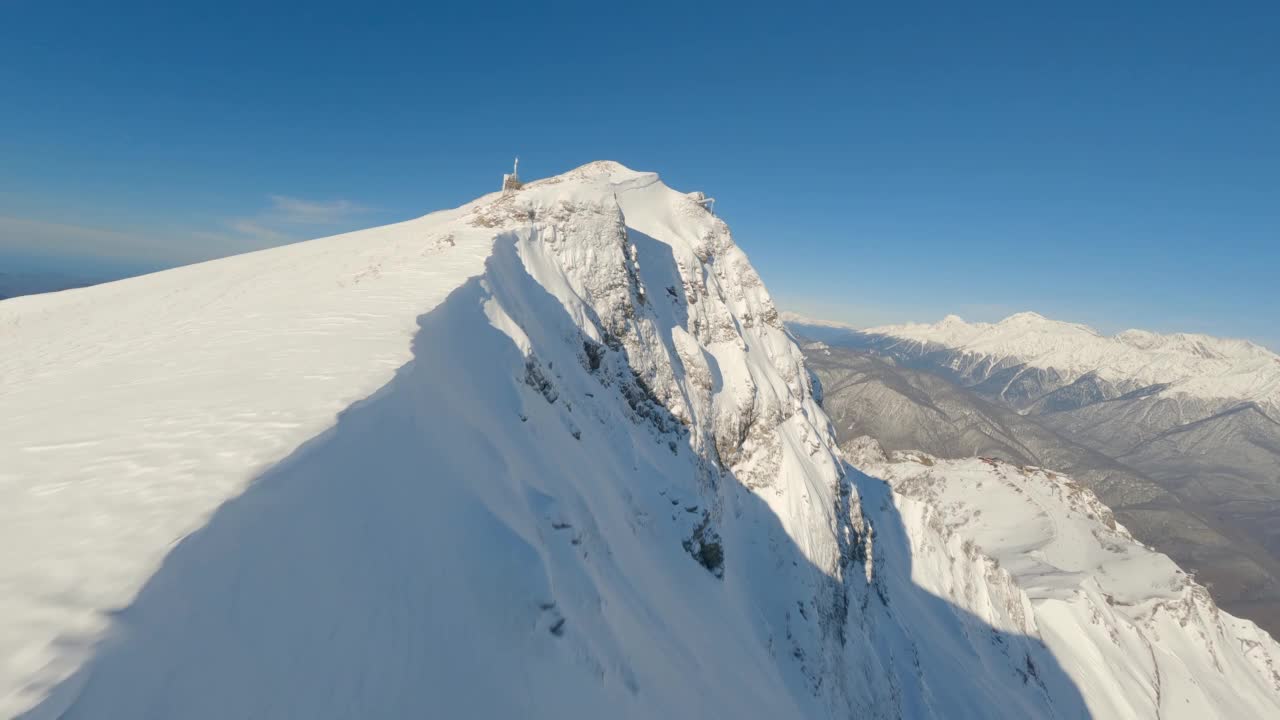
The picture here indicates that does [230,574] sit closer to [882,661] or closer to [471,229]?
[471,229]

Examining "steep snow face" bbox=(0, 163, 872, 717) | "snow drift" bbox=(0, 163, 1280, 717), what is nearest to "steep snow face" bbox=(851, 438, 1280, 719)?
"snow drift" bbox=(0, 163, 1280, 717)

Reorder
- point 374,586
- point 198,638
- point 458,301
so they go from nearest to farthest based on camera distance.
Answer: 1. point 198,638
2. point 374,586
3. point 458,301

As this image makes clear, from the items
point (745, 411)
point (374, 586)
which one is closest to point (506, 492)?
point (374, 586)

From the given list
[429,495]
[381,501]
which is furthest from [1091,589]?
[381,501]

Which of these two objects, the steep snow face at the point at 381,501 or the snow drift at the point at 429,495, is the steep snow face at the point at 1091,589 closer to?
the snow drift at the point at 429,495

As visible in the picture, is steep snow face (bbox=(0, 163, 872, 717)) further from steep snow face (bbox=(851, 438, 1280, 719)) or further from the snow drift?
steep snow face (bbox=(851, 438, 1280, 719))

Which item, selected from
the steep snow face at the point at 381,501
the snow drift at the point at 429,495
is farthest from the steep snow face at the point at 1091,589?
the steep snow face at the point at 381,501
